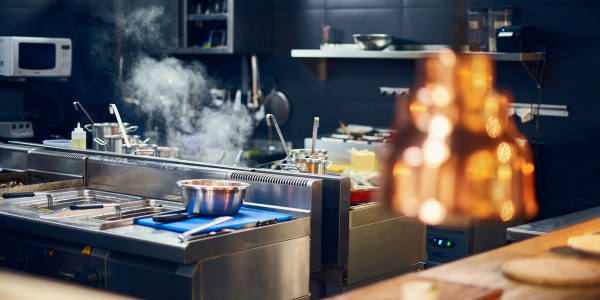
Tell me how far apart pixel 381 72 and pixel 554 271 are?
4464 mm

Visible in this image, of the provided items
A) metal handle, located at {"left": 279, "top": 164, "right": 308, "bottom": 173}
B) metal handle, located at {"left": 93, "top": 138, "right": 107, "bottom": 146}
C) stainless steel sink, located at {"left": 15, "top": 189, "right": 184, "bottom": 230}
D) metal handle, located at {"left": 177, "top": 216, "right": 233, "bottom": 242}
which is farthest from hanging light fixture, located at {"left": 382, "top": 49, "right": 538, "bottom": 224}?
metal handle, located at {"left": 93, "top": 138, "right": 107, "bottom": 146}

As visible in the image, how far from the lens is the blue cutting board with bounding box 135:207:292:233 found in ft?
9.69

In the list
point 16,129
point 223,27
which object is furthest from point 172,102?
point 16,129

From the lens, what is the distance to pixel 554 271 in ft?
7.09

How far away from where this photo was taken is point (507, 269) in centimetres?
220

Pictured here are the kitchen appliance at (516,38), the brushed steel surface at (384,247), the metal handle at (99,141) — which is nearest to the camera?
the brushed steel surface at (384,247)

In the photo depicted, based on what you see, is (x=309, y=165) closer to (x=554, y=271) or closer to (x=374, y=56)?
(x=554, y=271)

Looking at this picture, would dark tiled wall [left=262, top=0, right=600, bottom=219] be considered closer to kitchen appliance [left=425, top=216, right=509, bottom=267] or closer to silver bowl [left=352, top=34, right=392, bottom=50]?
silver bowl [left=352, top=34, right=392, bottom=50]

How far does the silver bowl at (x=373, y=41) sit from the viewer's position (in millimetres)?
6059

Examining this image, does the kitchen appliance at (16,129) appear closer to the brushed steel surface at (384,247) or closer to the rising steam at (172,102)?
the rising steam at (172,102)

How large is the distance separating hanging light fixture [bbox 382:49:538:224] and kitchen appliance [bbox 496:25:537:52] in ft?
12.4

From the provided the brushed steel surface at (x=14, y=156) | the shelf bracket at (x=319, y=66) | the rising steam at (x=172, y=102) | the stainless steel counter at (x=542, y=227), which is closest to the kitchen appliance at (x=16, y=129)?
the rising steam at (x=172, y=102)

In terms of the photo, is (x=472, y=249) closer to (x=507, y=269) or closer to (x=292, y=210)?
(x=292, y=210)

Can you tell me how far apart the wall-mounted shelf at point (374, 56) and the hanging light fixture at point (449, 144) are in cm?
345
